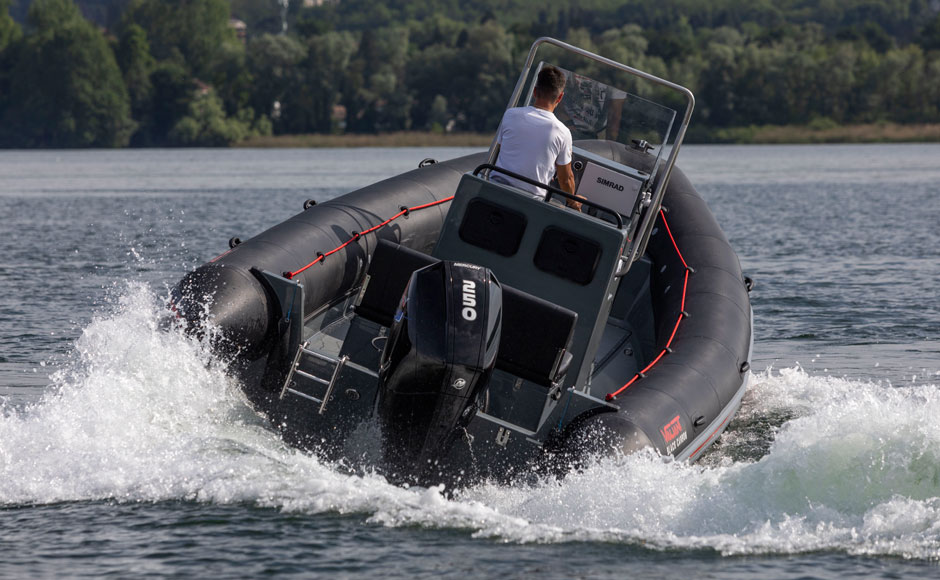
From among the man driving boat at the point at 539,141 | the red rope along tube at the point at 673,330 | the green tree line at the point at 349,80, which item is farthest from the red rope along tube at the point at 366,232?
the green tree line at the point at 349,80

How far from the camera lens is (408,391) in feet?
18.4

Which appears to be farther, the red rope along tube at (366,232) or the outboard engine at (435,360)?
the red rope along tube at (366,232)

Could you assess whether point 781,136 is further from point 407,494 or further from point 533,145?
point 407,494

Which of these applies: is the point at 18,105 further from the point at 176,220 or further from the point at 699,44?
the point at 176,220

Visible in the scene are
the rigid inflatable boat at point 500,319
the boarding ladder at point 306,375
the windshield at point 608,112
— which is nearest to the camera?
the rigid inflatable boat at point 500,319

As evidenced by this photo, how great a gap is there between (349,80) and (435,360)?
6047 centimetres

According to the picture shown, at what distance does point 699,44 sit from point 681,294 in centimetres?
6953

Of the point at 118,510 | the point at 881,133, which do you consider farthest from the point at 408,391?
the point at 881,133

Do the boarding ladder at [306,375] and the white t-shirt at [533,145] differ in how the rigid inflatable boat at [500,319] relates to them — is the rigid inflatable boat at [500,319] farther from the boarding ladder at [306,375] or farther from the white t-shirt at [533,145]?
the white t-shirt at [533,145]

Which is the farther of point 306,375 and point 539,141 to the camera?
point 539,141

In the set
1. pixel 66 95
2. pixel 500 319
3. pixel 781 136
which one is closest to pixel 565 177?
pixel 500 319

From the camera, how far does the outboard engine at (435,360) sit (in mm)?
5512

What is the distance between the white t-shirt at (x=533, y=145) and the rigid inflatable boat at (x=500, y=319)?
17 centimetres

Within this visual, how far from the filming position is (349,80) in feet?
212
